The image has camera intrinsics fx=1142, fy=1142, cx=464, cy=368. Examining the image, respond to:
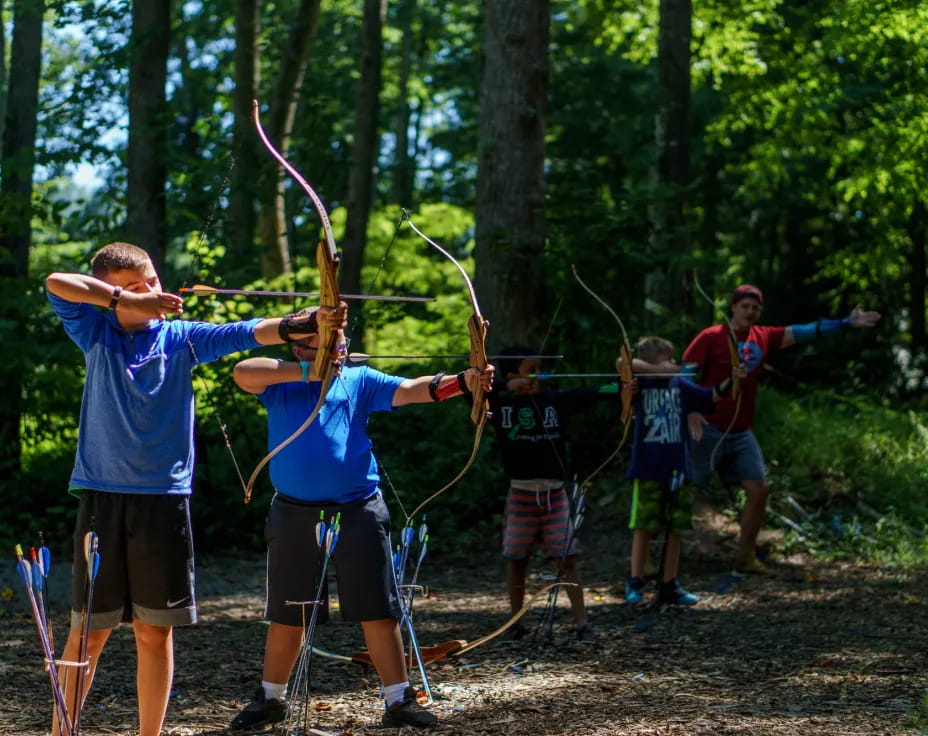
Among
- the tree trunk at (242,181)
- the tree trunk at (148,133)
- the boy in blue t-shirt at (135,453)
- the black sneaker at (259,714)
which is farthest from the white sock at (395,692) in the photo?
the tree trunk at (148,133)

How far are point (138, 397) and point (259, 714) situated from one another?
1.35 meters

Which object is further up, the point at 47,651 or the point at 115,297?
the point at 115,297

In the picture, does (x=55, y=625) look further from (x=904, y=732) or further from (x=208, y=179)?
(x=904, y=732)

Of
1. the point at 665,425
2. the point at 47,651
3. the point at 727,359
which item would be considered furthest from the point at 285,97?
the point at 47,651

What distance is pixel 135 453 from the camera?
3.44 meters

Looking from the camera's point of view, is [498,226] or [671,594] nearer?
[671,594]

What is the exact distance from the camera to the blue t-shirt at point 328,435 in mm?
3994

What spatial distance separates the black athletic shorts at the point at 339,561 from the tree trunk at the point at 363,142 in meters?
9.64

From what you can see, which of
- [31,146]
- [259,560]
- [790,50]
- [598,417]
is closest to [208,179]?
[31,146]

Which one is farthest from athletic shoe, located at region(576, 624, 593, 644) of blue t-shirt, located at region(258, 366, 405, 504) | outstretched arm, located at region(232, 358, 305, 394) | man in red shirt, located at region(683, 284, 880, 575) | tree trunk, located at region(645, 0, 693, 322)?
tree trunk, located at region(645, 0, 693, 322)

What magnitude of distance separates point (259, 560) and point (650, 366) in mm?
3805

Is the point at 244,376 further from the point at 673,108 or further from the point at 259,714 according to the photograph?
the point at 673,108

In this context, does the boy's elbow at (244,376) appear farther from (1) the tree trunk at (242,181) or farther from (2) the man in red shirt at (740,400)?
(1) the tree trunk at (242,181)

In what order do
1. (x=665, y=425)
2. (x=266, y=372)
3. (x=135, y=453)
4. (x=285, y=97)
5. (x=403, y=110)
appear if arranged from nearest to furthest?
(x=135, y=453)
(x=266, y=372)
(x=665, y=425)
(x=285, y=97)
(x=403, y=110)
